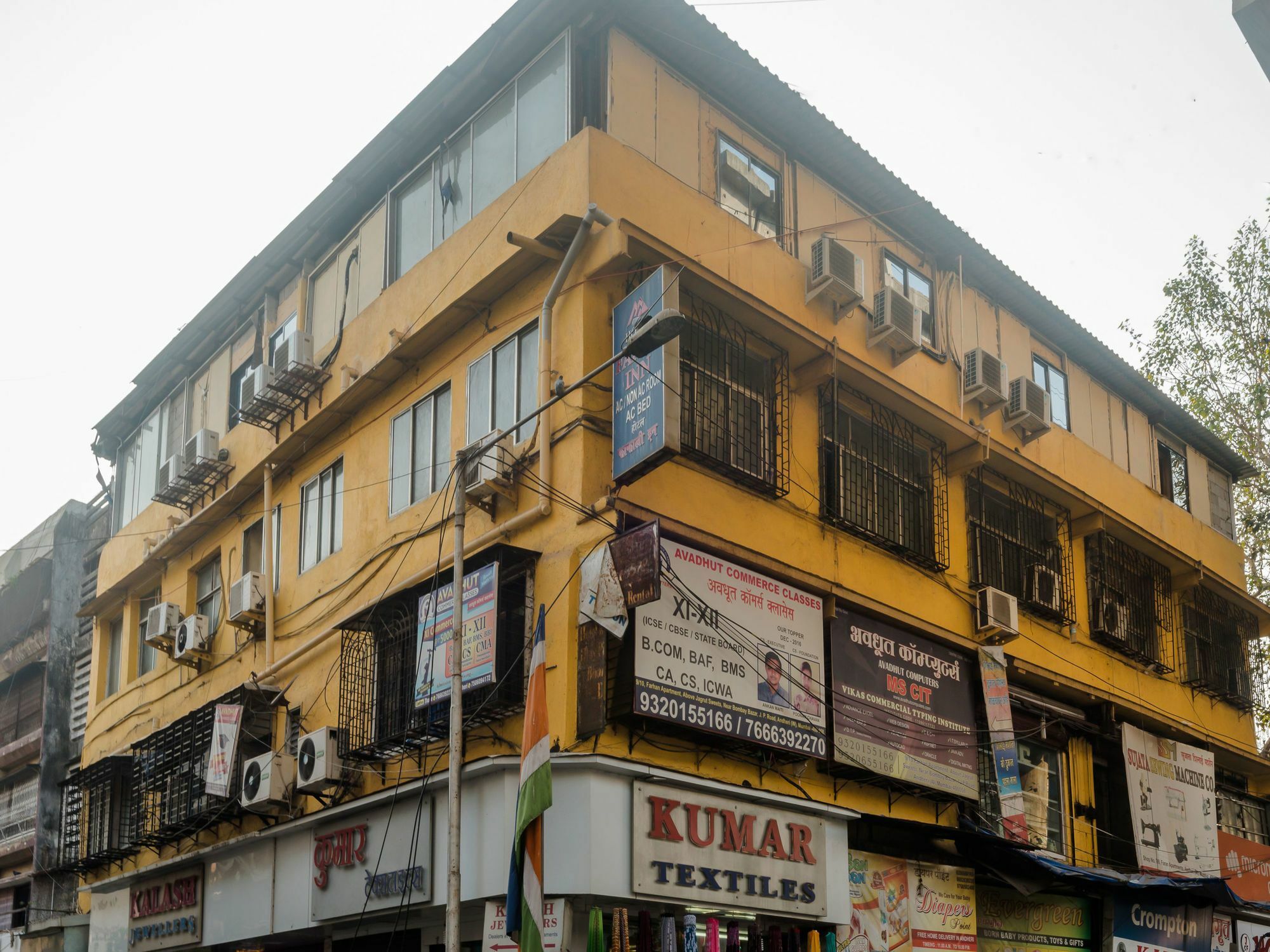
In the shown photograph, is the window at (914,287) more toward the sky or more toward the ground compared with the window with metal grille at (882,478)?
more toward the sky

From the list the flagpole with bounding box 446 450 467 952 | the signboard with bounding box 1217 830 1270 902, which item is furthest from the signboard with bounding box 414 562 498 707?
the signboard with bounding box 1217 830 1270 902

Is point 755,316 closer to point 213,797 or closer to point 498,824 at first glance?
point 498,824

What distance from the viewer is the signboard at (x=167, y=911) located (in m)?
19.0

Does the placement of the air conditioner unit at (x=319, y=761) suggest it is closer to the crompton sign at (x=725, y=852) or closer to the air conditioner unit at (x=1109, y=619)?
the crompton sign at (x=725, y=852)

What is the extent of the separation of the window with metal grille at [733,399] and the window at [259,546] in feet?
25.4

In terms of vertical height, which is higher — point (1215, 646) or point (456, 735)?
point (1215, 646)

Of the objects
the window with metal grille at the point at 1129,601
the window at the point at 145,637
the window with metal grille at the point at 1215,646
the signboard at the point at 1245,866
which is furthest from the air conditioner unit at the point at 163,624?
the signboard at the point at 1245,866

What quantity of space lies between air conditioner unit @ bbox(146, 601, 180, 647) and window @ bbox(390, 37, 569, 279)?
7357 mm

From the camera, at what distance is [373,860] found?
15.0 meters

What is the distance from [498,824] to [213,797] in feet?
22.3

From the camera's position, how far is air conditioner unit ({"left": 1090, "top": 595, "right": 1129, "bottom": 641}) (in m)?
21.8

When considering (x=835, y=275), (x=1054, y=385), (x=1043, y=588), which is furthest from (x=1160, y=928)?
(x=835, y=275)

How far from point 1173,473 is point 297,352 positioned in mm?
17345

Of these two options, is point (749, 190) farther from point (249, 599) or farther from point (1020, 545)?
point (249, 599)
